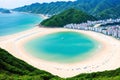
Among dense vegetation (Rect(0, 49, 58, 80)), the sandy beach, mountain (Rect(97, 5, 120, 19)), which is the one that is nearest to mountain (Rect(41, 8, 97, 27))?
mountain (Rect(97, 5, 120, 19))

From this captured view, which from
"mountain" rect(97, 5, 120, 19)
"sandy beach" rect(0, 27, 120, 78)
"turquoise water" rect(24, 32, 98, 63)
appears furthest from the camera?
"mountain" rect(97, 5, 120, 19)

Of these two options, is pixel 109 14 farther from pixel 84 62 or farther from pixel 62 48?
pixel 84 62

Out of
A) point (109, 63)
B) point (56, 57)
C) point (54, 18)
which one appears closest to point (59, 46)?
point (56, 57)

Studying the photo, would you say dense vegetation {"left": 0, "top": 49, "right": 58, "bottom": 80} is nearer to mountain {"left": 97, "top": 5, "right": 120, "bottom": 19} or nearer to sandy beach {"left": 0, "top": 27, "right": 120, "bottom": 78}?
sandy beach {"left": 0, "top": 27, "right": 120, "bottom": 78}

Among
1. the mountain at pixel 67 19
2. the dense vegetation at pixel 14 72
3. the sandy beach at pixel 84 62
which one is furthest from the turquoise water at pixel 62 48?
the mountain at pixel 67 19

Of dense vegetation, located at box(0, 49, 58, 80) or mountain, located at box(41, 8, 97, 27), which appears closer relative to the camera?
dense vegetation, located at box(0, 49, 58, 80)

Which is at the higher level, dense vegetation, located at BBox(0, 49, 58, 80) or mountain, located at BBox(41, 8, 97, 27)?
mountain, located at BBox(41, 8, 97, 27)

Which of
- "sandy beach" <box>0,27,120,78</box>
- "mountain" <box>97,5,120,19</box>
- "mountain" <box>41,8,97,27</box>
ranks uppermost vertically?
"mountain" <box>97,5,120,19</box>

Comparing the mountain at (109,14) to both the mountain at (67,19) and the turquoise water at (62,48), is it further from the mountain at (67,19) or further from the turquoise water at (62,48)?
the turquoise water at (62,48)

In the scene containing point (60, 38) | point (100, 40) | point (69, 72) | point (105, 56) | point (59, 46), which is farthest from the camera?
point (60, 38)

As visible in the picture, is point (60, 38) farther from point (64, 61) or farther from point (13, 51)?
point (64, 61)
